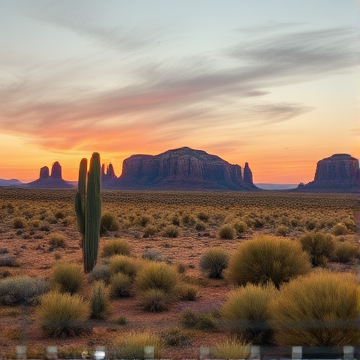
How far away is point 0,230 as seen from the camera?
29.5 m

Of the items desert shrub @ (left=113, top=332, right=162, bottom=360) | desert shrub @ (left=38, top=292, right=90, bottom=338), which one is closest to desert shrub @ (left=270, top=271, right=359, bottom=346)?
desert shrub @ (left=113, top=332, right=162, bottom=360)

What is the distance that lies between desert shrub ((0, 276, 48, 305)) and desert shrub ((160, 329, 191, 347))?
4204mm

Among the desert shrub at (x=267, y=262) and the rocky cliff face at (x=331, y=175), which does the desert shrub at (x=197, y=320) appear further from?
the rocky cliff face at (x=331, y=175)

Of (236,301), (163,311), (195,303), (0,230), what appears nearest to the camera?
(236,301)

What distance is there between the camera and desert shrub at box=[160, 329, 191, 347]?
8484 millimetres

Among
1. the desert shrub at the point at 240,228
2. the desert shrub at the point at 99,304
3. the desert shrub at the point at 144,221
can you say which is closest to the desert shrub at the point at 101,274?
the desert shrub at the point at 99,304

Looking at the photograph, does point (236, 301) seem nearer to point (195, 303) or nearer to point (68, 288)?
point (195, 303)

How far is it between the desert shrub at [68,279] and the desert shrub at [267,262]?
4.20m

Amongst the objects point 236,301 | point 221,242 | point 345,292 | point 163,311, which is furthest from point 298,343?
point 221,242

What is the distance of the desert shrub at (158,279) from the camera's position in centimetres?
1212

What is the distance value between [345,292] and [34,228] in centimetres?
2625

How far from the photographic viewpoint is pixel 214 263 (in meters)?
15.6

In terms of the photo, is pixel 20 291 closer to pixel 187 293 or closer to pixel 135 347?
pixel 187 293

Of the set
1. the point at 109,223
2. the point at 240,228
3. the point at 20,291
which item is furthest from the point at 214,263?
the point at 109,223
